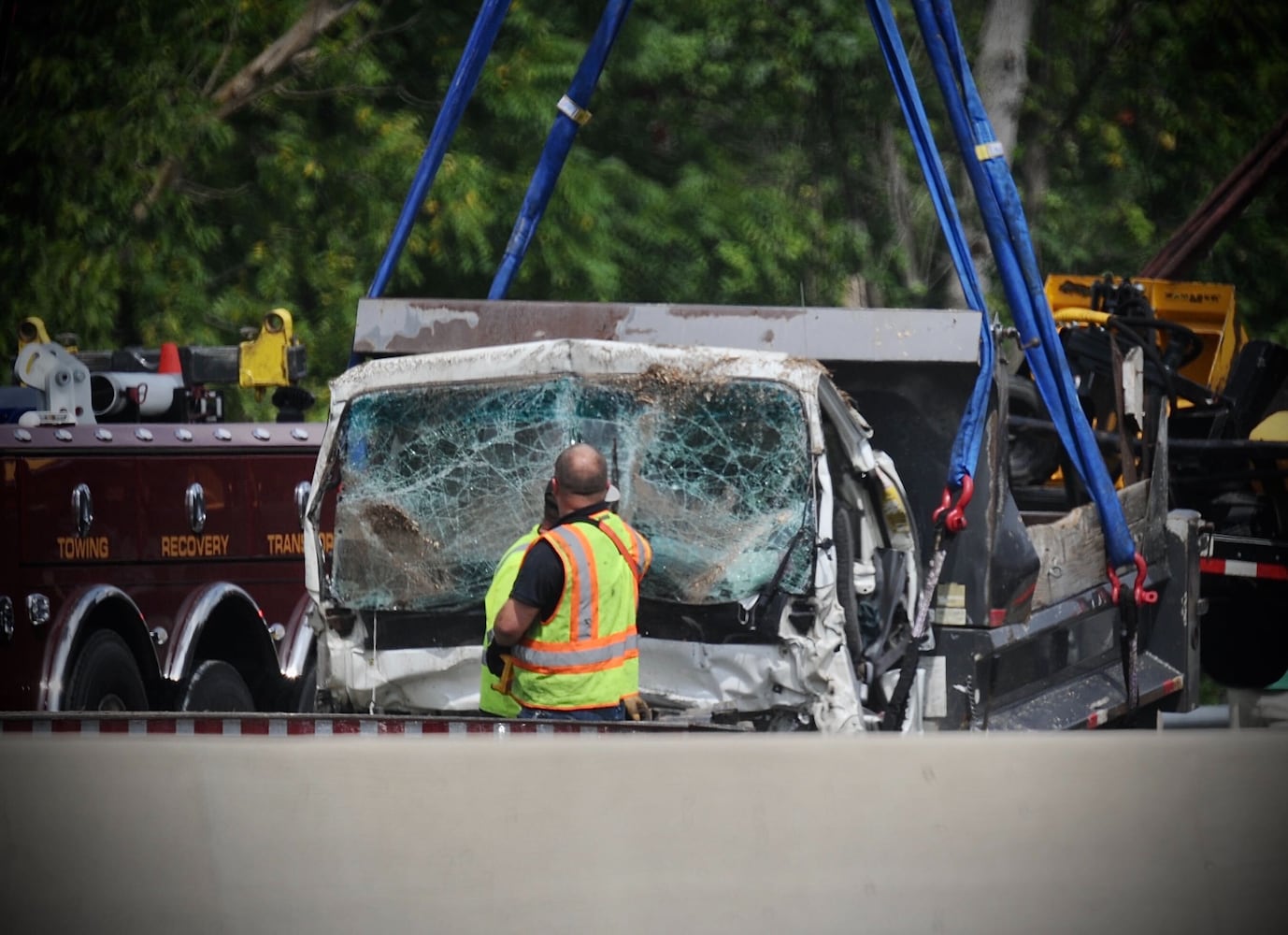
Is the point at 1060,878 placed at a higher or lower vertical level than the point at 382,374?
lower

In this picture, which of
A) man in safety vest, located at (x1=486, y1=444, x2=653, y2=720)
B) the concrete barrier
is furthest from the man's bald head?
the concrete barrier

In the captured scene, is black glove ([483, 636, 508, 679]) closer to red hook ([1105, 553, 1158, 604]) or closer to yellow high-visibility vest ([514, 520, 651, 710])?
yellow high-visibility vest ([514, 520, 651, 710])

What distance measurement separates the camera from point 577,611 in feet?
18.8

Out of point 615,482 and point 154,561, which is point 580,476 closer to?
point 615,482

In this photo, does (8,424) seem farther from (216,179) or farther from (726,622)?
(216,179)

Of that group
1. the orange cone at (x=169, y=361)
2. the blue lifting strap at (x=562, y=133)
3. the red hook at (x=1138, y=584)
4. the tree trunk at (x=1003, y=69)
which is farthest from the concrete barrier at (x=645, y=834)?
the tree trunk at (x=1003, y=69)

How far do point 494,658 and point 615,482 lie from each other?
2.45 ft

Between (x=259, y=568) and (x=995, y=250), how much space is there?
3.75 m

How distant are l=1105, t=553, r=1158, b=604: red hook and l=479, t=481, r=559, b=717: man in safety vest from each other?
334 cm

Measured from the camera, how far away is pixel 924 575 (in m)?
7.29

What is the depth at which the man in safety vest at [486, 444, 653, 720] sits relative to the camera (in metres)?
5.67

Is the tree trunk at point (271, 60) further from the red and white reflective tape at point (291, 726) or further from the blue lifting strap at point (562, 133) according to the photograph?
the red and white reflective tape at point (291, 726)

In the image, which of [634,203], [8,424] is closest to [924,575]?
[8,424]

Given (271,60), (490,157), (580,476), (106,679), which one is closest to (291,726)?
(580,476)
